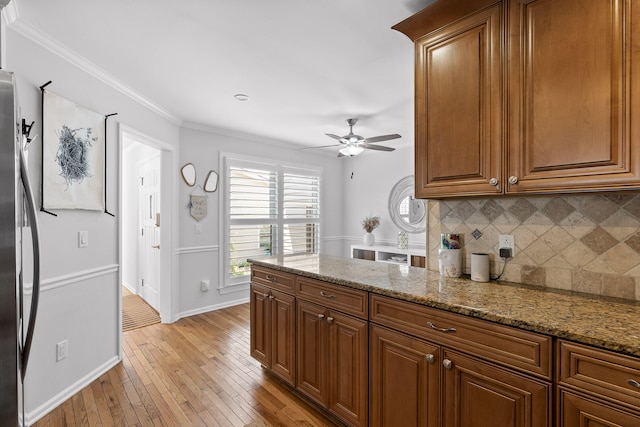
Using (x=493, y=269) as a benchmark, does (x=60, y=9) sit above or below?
above

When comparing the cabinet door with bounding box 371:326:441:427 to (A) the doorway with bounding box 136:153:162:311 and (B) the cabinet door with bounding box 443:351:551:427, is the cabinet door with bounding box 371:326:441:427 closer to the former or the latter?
(B) the cabinet door with bounding box 443:351:551:427

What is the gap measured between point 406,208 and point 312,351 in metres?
3.61

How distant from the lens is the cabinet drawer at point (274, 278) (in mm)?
2275

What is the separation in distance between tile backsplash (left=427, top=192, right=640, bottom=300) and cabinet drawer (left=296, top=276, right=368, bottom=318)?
75 cm

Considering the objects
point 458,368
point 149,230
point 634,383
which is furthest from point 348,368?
point 149,230

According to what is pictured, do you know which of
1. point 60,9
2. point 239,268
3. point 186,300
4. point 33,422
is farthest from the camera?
point 239,268

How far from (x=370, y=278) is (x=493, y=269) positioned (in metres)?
0.72

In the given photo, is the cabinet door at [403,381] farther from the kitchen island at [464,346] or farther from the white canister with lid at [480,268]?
the white canister with lid at [480,268]

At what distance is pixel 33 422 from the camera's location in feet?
6.62

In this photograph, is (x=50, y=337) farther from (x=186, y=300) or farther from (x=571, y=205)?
(x=571, y=205)

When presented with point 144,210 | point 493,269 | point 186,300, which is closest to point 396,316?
point 493,269

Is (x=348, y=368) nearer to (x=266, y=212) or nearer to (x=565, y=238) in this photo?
(x=565, y=238)

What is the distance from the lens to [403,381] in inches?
61.6

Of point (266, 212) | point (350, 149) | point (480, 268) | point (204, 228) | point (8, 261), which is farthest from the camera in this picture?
point (266, 212)
